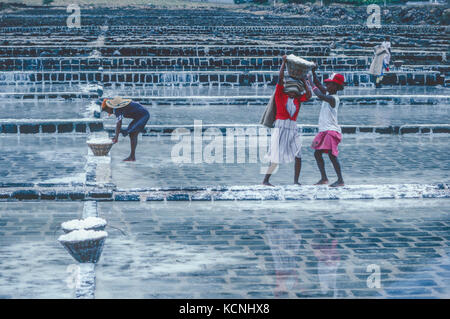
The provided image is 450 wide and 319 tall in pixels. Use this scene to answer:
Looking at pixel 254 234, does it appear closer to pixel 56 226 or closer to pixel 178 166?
pixel 56 226

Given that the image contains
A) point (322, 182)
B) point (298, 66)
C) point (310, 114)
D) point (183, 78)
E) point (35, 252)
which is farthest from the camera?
point (183, 78)

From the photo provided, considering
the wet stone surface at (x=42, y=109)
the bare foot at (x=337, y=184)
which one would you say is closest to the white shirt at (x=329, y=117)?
the bare foot at (x=337, y=184)

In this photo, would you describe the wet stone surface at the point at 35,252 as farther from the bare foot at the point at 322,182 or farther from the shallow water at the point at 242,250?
the bare foot at the point at 322,182

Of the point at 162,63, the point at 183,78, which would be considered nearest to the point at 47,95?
the point at 183,78

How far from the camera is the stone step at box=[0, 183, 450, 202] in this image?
7.72 m

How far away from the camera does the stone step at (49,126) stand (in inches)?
483

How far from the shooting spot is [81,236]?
17.7 ft

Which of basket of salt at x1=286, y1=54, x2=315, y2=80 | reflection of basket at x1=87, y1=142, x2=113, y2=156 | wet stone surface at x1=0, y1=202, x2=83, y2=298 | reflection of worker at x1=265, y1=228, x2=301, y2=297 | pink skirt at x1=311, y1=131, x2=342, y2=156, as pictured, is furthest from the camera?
reflection of basket at x1=87, y1=142, x2=113, y2=156

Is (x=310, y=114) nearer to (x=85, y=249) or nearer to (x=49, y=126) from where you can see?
(x=49, y=126)

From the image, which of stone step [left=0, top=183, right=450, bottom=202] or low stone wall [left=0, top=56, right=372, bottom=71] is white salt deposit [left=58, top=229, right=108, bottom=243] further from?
low stone wall [left=0, top=56, right=372, bottom=71]

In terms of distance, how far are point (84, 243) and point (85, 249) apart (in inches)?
2.5

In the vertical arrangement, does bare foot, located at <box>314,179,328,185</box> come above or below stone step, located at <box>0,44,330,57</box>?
above

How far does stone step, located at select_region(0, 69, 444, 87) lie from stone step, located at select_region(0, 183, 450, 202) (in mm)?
12453

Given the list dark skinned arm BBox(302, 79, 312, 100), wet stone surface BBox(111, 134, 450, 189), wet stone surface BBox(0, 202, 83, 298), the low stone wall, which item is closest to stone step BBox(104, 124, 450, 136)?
wet stone surface BBox(111, 134, 450, 189)
